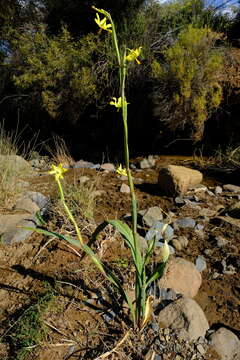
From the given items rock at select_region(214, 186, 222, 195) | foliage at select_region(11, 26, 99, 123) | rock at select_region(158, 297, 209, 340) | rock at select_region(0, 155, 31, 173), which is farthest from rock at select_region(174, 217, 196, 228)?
foliage at select_region(11, 26, 99, 123)

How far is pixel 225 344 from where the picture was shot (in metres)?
1.46

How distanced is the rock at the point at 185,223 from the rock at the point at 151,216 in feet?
0.46

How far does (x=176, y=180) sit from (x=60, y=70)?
3017 mm

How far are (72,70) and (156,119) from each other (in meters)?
1.55

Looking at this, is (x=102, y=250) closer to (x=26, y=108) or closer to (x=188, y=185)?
(x=188, y=185)

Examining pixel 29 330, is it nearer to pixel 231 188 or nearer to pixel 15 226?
pixel 15 226

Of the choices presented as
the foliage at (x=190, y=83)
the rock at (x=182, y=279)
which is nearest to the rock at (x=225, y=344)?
the rock at (x=182, y=279)

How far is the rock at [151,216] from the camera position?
7.89ft

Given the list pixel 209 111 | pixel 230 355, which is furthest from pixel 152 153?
pixel 230 355

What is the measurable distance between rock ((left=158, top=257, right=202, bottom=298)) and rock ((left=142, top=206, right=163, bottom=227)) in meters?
0.53

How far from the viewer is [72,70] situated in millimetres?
Answer: 5047

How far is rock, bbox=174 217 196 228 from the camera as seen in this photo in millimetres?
2480

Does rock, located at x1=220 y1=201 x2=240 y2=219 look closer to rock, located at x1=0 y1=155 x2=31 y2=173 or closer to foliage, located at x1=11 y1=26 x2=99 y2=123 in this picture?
rock, located at x1=0 y1=155 x2=31 y2=173

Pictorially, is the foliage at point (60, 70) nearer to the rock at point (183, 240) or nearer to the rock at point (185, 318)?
the rock at point (183, 240)
